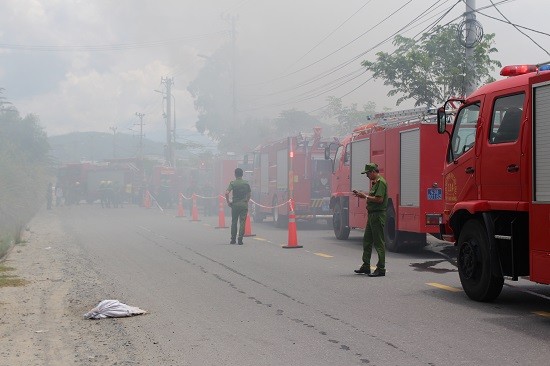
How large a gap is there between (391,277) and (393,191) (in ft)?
14.4

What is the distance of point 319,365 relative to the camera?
6.53 m

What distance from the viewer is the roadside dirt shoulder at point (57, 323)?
7.03m

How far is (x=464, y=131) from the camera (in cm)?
1066

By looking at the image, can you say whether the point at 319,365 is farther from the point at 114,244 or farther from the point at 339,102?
the point at 339,102

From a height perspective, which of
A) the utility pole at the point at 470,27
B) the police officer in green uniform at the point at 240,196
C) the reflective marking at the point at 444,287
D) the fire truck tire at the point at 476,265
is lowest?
the reflective marking at the point at 444,287

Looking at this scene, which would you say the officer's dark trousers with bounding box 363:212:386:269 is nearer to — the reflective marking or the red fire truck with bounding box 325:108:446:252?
the reflective marking

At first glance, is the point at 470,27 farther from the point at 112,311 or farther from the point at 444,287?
the point at 112,311

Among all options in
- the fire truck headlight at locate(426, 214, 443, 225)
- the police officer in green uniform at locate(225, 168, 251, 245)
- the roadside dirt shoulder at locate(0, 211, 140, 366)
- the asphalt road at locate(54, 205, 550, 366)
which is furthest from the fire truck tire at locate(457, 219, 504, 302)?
the police officer in green uniform at locate(225, 168, 251, 245)

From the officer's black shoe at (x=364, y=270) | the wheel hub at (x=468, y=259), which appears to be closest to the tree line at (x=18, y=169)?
the officer's black shoe at (x=364, y=270)

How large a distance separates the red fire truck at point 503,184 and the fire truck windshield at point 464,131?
13 millimetres

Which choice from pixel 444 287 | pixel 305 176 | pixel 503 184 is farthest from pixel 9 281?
pixel 305 176

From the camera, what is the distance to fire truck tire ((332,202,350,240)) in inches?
813

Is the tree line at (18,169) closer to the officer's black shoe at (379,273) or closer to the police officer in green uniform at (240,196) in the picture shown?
the police officer in green uniform at (240,196)

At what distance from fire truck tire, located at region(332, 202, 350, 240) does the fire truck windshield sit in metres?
9.55
